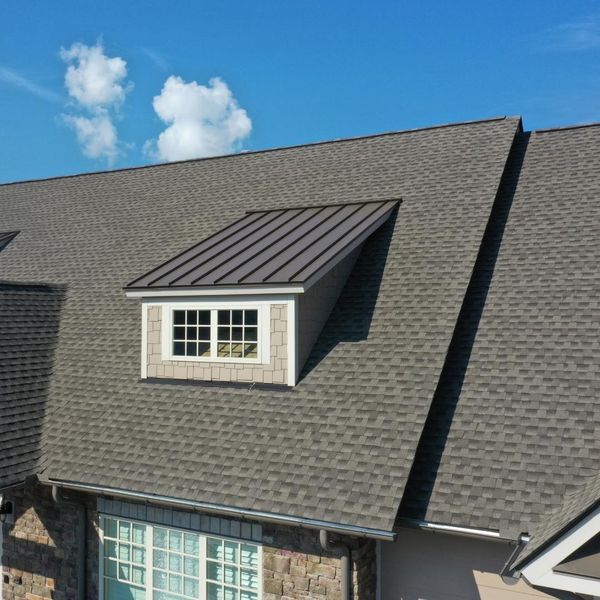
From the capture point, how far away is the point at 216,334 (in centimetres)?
935

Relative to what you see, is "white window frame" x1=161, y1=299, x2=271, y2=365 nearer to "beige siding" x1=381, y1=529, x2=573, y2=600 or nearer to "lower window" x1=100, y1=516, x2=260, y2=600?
"lower window" x1=100, y1=516, x2=260, y2=600

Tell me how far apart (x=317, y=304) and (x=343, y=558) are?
12.2ft

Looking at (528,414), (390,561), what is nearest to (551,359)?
(528,414)

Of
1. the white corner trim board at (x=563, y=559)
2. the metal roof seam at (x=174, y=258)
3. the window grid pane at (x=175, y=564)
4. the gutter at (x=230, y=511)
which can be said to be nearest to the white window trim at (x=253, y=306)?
the metal roof seam at (x=174, y=258)

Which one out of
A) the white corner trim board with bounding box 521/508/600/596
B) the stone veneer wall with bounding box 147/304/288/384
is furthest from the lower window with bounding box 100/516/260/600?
the white corner trim board with bounding box 521/508/600/596

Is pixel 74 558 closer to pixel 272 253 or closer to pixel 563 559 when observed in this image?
pixel 272 253

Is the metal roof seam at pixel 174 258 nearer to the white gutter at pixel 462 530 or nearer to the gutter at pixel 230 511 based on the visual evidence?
the gutter at pixel 230 511

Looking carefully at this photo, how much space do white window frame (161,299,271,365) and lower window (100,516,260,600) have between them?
2471 millimetres

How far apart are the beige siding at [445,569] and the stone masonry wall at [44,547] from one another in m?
4.19

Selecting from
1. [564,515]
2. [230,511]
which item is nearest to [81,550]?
[230,511]

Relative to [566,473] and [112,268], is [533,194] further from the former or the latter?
[112,268]

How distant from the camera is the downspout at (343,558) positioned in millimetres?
6851

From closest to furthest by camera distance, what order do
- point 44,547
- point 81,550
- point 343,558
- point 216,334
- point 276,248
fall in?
point 343,558 < point 81,550 < point 44,547 < point 216,334 < point 276,248

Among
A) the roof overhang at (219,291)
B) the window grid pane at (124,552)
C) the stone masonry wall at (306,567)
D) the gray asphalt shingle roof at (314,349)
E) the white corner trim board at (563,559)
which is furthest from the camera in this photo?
the roof overhang at (219,291)
